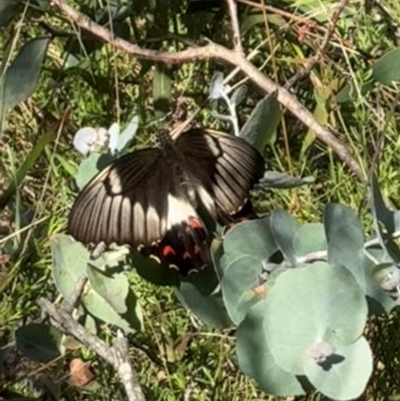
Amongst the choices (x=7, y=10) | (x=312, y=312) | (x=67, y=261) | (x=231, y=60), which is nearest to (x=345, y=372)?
(x=312, y=312)

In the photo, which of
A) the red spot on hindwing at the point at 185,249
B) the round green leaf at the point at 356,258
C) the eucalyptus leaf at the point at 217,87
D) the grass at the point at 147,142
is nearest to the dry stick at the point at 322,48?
the grass at the point at 147,142

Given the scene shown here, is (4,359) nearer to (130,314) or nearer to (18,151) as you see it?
(130,314)

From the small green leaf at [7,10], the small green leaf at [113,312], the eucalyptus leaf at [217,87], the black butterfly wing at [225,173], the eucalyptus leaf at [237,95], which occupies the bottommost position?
the small green leaf at [113,312]

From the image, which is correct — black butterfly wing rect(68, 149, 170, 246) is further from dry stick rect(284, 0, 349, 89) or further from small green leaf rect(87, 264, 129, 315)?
dry stick rect(284, 0, 349, 89)

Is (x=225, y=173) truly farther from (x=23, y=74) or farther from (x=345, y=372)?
(x=23, y=74)

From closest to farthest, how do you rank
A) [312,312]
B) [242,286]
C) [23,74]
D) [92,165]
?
[312,312], [242,286], [92,165], [23,74]

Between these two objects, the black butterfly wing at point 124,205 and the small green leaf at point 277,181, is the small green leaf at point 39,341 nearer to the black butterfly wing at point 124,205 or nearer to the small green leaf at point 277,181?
the black butterfly wing at point 124,205
